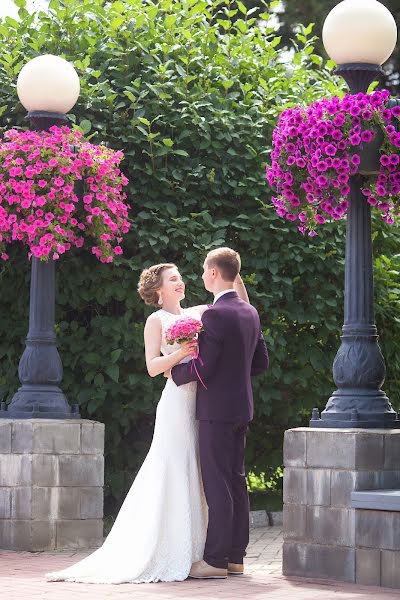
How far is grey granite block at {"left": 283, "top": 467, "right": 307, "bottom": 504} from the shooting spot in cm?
684

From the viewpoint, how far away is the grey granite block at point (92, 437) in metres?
8.26

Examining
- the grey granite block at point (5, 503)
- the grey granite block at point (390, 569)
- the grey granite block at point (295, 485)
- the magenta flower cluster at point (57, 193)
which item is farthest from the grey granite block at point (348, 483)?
the magenta flower cluster at point (57, 193)

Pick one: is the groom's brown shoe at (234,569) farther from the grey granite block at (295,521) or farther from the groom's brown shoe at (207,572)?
the grey granite block at (295,521)

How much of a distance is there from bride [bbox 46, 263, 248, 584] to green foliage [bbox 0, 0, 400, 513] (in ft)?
5.98

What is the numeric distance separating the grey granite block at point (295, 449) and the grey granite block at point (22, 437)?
6.16 ft

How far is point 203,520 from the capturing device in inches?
275

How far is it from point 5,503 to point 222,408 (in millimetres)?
2052

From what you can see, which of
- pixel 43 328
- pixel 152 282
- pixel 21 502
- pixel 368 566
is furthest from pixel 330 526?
pixel 43 328

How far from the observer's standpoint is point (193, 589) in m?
6.34

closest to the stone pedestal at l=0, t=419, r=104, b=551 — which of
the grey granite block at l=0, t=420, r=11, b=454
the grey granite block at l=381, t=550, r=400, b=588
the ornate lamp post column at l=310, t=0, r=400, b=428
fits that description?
the grey granite block at l=0, t=420, r=11, b=454

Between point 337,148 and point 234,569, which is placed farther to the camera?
point 234,569

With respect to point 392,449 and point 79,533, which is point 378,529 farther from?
point 79,533

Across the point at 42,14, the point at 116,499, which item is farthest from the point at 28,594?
the point at 42,14

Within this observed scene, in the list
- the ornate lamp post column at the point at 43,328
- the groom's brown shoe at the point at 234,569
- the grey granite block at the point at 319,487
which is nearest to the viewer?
the grey granite block at the point at 319,487
